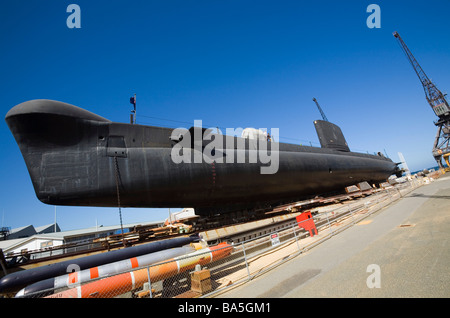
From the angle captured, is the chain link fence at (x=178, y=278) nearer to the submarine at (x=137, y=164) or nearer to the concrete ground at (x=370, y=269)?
the concrete ground at (x=370, y=269)

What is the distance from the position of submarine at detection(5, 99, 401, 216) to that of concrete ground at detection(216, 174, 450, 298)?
212 inches

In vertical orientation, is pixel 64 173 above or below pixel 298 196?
above

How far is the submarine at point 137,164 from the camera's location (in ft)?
27.9

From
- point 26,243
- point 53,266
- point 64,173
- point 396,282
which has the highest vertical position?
point 64,173

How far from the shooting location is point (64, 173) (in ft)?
28.3

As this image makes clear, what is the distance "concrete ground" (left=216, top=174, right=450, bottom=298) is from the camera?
4.61 meters

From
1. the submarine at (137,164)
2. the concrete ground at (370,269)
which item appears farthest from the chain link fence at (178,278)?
the submarine at (137,164)

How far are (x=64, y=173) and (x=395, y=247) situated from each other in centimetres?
1243

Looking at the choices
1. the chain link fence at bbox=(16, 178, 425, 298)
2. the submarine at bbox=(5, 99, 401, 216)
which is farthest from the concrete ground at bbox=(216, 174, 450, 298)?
the submarine at bbox=(5, 99, 401, 216)

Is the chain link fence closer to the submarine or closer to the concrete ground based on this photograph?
the concrete ground

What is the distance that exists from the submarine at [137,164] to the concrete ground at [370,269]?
5.39 metres
